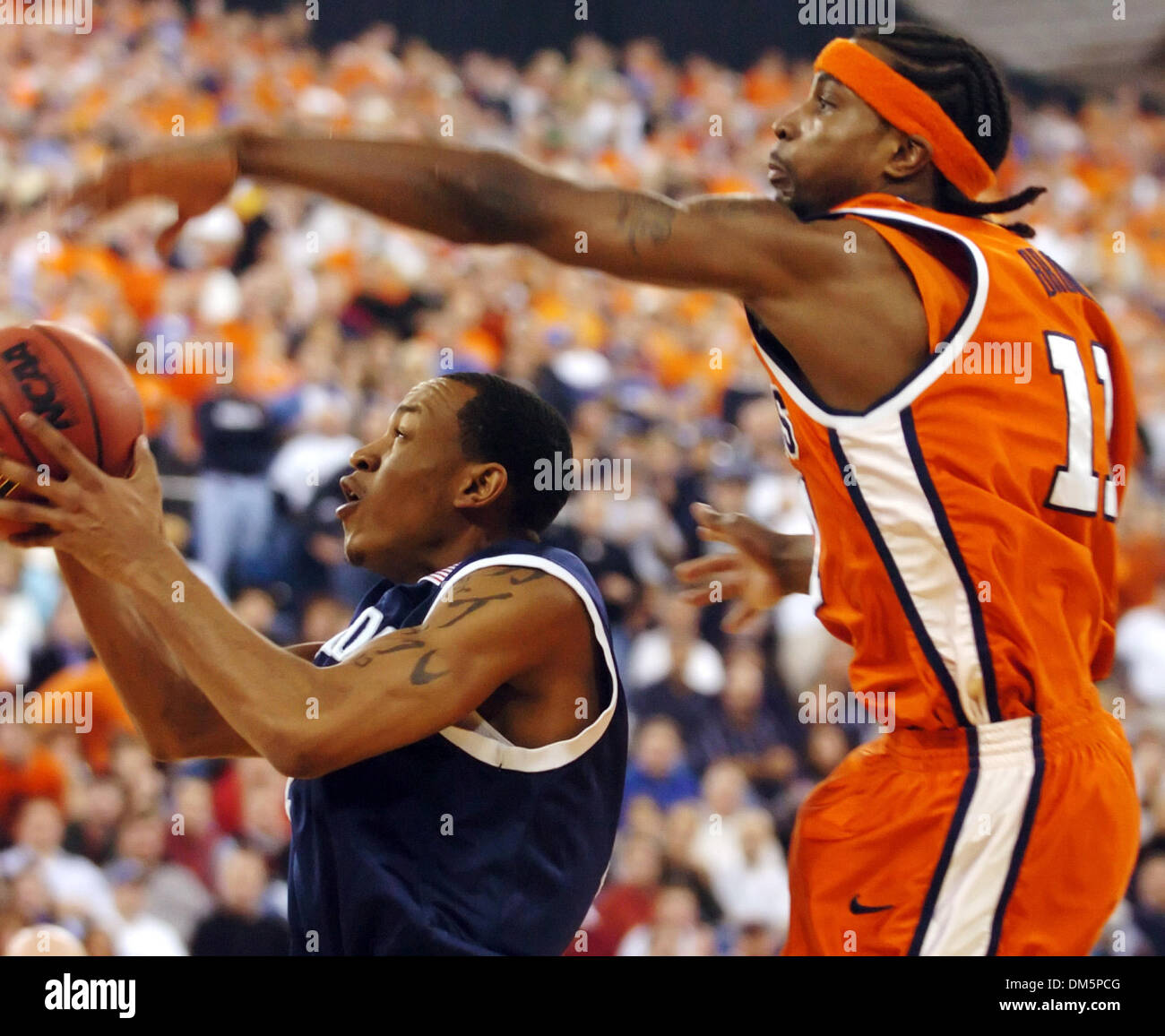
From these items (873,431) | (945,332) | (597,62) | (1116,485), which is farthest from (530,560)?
(597,62)

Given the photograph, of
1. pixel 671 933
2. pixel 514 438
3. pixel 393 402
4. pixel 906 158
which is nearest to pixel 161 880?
pixel 671 933

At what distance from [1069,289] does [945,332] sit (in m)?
0.33

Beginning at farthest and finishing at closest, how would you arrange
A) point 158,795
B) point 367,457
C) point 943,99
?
1. point 158,795
2. point 367,457
3. point 943,99

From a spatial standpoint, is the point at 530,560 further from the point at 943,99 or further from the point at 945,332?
the point at 943,99

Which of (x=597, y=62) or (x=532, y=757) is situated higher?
(x=597, y=62)

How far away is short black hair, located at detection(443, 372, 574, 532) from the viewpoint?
2.66 meters

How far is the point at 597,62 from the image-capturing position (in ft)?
38.3

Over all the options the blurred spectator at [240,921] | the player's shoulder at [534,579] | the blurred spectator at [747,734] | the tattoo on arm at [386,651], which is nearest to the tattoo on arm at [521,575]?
the player's shoulder at [534,579]

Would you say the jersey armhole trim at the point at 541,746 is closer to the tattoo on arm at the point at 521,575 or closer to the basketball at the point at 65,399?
the tattoo on arm at the point at 521,575

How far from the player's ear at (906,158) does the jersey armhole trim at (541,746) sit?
0.85m

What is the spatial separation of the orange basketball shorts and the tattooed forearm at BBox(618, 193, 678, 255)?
88 cm

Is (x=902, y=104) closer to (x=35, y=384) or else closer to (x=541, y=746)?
(x=541, y=746)

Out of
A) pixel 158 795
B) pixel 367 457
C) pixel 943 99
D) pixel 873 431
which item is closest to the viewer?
pixel 873 431

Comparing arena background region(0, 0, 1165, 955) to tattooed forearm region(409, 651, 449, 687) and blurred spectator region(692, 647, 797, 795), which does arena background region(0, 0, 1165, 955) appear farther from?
tattooed forearm region(409, 651, 449, 687)
